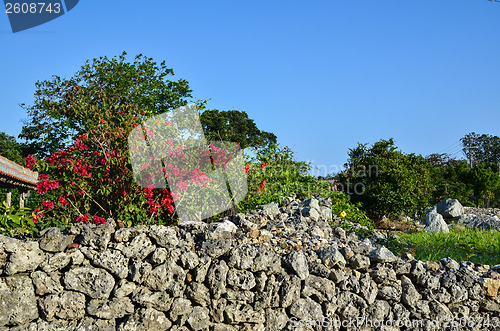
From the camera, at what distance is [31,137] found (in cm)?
1869

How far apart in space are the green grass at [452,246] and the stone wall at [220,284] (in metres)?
1.12

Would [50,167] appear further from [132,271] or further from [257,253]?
[257,253]

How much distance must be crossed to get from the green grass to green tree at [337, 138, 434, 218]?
84.2 inches

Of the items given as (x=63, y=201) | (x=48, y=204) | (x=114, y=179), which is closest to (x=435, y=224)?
(x=114, y=179)

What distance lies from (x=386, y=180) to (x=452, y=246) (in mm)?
4002

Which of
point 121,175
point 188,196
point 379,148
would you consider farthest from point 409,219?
point 121,175

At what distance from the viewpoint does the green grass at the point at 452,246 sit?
6.15 m

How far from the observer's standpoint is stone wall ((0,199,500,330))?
404 centimetres

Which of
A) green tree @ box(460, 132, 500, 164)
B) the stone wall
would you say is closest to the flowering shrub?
the stone wall

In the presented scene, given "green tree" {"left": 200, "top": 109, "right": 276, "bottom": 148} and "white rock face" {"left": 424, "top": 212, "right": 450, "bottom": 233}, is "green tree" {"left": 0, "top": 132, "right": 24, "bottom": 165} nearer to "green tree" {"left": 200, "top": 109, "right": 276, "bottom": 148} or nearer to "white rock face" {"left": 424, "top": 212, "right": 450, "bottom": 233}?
"green tree" {"left": 200, "top": 109, "right": 276, "bottom": 148}

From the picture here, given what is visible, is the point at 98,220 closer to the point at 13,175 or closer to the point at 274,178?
the point at 274,178

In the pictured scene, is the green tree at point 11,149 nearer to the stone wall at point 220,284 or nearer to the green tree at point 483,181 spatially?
the stone wall at point 220,284
